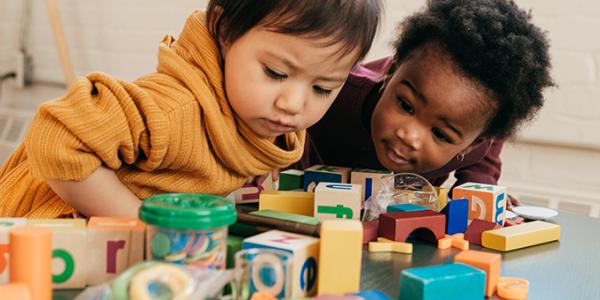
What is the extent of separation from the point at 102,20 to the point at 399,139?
1442 millimetres

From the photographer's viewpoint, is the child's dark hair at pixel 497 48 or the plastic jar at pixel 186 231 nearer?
the plastic jar at pixel 186 231

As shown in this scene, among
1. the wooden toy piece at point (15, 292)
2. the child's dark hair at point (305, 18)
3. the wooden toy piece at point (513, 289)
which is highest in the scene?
the child's dark hair at point (305, 18)

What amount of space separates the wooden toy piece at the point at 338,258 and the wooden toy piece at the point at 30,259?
0.20m

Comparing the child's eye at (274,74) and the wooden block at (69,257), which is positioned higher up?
the child's eye at (274,74)

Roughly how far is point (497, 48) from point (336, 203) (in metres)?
0.35

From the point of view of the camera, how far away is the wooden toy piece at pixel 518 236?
72 cm

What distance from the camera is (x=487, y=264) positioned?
0.56 m

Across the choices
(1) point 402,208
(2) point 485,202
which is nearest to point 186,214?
(1) point 402,208

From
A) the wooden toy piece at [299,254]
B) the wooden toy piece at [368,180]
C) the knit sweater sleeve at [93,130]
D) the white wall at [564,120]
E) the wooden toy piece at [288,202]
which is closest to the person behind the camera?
the wooden toy piece at [299,254]

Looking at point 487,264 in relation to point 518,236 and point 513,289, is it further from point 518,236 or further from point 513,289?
point 518,236

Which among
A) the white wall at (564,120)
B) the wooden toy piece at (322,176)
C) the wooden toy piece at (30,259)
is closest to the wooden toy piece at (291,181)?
the wooden toy piece at (322,176)

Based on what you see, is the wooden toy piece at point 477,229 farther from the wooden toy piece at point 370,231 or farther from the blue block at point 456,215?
the wooden toy piece at point 370,231

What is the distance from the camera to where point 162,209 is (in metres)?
0.45

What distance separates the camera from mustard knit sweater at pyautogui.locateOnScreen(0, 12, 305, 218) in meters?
0.64
